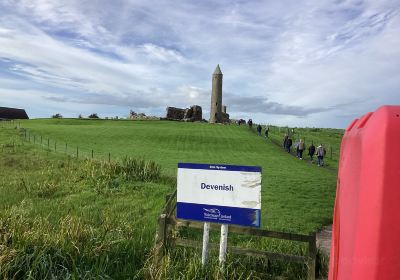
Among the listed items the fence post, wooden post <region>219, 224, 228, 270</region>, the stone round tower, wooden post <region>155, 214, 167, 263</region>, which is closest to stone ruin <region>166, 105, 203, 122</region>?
the stone round tower

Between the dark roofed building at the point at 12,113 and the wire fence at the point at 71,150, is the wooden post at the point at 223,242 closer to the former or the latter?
the wire fence at the point at 71,150

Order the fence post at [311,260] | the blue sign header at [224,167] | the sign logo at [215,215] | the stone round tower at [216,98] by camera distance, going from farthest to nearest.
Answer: the stone round tower at [216,98] → the sign logo at [215,215] → the blue sign header at [224,167] → the fence post at [311,260]

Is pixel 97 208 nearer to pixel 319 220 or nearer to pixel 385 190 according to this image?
pixel 319 220

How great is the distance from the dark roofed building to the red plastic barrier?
337 feet

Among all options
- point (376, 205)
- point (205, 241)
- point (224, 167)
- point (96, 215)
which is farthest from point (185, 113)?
point (376, 205)

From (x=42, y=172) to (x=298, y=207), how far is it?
10.5 metres

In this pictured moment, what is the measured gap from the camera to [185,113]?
285 ft

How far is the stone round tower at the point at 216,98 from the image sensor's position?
90.2 meters

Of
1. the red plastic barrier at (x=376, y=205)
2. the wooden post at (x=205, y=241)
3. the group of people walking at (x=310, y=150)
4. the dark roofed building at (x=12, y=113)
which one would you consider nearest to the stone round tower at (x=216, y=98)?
the dark roofed building at (x=12, y=113)

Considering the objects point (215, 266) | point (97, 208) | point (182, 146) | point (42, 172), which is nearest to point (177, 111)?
point (182, 146)

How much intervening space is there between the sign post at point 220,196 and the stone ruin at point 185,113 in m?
78.7

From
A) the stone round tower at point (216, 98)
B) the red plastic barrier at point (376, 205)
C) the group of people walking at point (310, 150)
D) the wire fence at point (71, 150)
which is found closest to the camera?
the red plastic barrier at point (376, 205)

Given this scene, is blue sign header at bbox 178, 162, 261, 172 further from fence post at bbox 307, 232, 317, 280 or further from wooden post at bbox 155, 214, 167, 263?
fence post at bbox 307, 232, 317, 280

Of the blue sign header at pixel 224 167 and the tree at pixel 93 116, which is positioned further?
the tree at pixel 93 116
